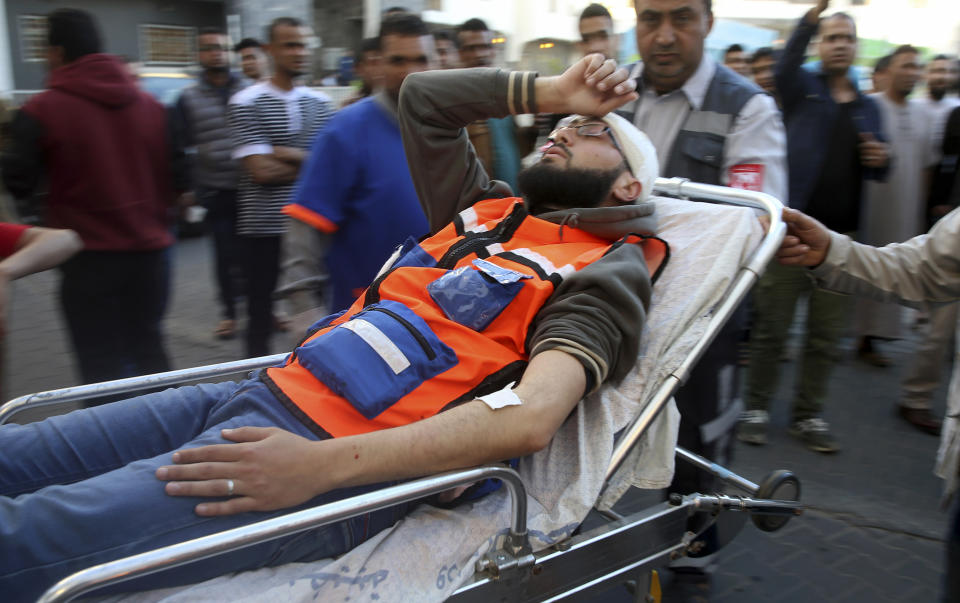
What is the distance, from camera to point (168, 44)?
1398 cm

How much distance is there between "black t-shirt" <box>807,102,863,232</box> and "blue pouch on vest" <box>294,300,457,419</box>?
3.34m

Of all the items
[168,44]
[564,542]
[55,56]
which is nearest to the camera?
[564,542]

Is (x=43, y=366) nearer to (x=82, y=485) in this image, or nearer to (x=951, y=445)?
(x=82, y=485)

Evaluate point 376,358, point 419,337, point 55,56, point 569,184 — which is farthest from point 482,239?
point 55,56

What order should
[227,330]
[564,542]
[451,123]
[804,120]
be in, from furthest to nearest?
[227,330]
[804,120]
[451,123]
[564,542]

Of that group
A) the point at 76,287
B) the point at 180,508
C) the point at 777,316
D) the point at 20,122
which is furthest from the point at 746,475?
the point at 20,122

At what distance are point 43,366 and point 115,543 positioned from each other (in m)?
3.97

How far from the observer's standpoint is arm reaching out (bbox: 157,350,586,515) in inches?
63.4

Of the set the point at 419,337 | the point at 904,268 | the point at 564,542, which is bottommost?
the point at 564,542

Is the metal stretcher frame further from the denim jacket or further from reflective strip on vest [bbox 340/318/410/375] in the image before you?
the denim jacket

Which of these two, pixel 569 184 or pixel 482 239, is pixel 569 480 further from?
pixel 569 184

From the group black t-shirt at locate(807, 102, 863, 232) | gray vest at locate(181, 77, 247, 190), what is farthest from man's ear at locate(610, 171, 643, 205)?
gray vest at locate(181, 77, 247, 190)

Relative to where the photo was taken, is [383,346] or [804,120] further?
[804,120]

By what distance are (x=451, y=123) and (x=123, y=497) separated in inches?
59.7
